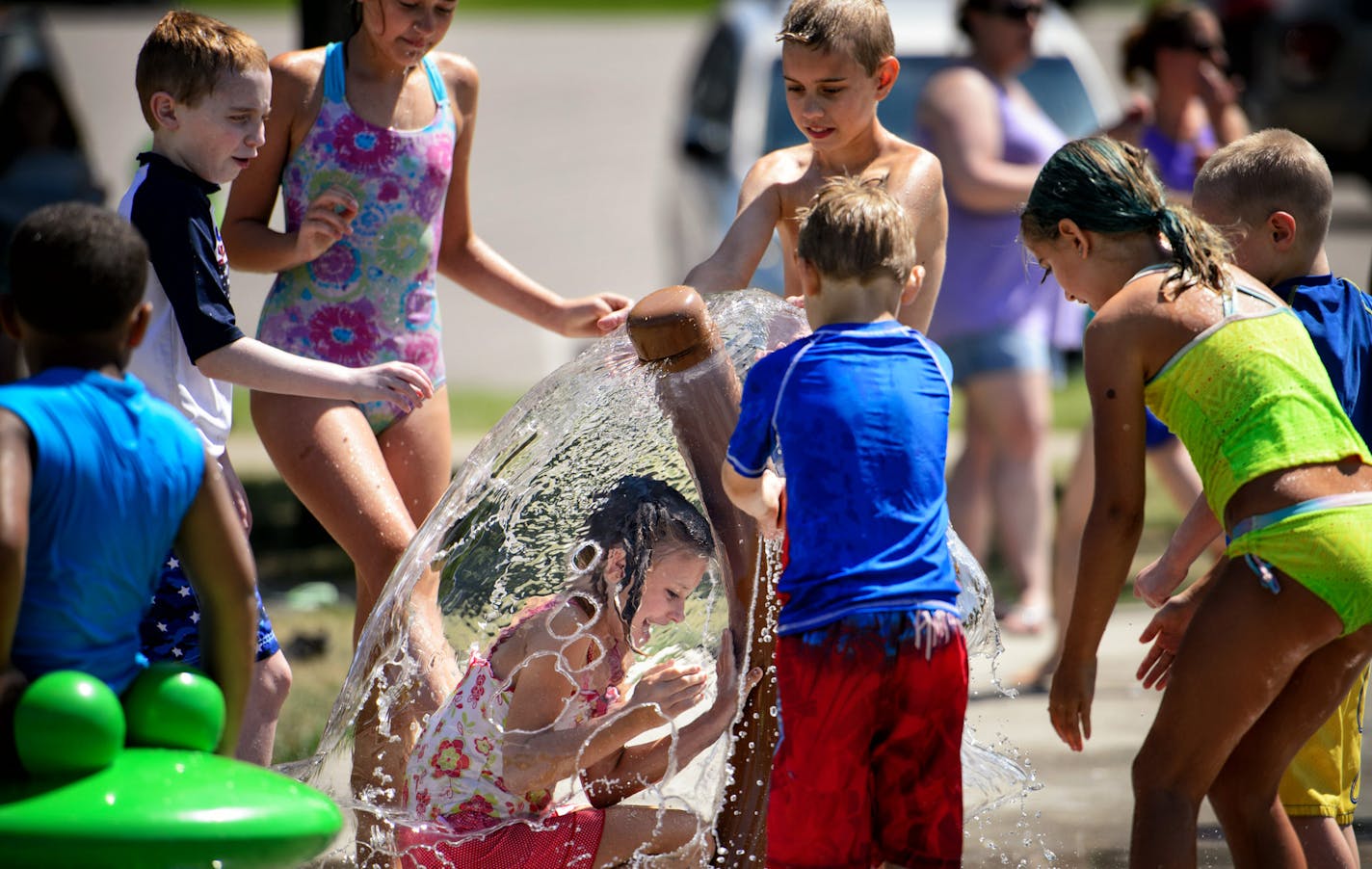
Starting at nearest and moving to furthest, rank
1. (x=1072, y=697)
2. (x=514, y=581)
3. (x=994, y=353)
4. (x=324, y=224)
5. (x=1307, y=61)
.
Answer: (x=1072, y=697)
(x=514, y=581)
(x=324, y=224)
(x=994, y=353)
(x=1307, y=61)

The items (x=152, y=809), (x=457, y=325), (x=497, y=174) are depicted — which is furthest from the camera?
(x=497, y=174)

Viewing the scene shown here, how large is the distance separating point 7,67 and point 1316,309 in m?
6.72

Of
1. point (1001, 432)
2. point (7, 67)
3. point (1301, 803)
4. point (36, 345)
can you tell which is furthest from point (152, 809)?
point (7, 67)

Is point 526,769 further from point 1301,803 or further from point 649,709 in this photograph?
point 1301,803

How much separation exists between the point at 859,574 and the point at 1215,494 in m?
0.73

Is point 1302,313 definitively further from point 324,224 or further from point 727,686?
point 324,224

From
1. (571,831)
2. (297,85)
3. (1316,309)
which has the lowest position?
(571,831)

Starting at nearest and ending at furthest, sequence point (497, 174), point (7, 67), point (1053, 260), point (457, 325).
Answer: point (1053, 260)
point (7, 67)
point (457, 325)
point (497, 174)

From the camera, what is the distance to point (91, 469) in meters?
2.58

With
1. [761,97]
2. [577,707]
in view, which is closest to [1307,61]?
[761,97]

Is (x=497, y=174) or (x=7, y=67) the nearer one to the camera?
(x=7, y=67)

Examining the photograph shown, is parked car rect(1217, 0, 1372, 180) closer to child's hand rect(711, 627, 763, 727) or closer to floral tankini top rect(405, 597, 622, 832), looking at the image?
child's hand rect(711, 627, 763, 727)

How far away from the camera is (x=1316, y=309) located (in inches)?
137

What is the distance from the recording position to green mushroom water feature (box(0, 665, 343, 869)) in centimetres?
248
